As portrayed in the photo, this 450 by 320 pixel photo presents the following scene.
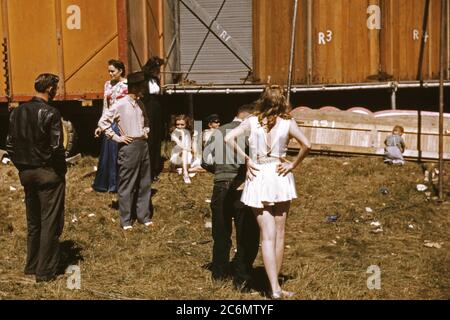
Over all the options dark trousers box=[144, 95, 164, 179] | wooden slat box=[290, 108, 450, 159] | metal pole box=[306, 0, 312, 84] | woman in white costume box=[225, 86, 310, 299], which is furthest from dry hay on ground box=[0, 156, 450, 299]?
metal pole box=[306, 0, 312, 84]

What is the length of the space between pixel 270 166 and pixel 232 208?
845 millimetres

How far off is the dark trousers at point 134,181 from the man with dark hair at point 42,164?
71.1 inches

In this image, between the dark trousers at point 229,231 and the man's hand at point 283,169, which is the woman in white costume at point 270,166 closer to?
the man's hand at point 283,169

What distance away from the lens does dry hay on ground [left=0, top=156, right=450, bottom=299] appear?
22.8 ft

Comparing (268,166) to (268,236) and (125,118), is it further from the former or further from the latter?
(125,118)

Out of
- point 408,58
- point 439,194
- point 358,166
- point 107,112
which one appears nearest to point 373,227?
point 439,194

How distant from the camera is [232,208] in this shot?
22.9 feet

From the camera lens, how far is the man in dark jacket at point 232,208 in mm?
6852

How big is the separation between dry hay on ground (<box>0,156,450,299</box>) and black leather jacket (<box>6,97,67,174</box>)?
120cm

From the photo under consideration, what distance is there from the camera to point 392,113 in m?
12.8

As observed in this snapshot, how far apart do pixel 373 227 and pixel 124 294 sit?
3.79 metres

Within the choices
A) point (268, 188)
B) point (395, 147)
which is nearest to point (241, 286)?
point (268, 188)

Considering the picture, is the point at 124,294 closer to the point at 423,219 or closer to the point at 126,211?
the point at 126,211

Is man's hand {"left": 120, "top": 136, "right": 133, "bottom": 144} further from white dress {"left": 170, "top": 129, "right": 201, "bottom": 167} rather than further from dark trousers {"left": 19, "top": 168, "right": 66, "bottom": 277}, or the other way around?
white dress {"left": 170, "top": 129, "right": 201, "bottom": 167}
